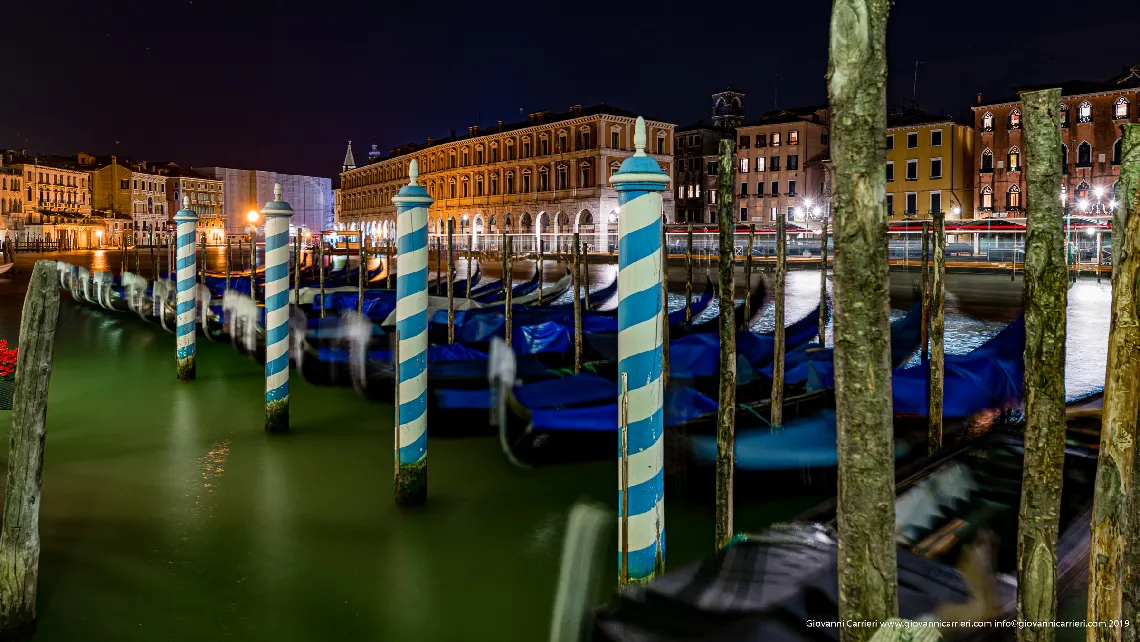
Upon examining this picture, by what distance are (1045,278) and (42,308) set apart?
2.31 m

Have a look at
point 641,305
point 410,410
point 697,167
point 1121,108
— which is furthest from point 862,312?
point 697,167

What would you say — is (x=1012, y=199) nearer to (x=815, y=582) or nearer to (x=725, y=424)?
(x=725, y=424)

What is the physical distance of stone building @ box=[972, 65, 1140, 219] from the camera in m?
25.9

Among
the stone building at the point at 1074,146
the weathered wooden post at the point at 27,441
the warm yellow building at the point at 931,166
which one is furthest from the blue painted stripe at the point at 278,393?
the warm yellow building at the point at 931,166

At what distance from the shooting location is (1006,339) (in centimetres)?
507

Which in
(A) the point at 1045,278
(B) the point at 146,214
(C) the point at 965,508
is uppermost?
(B) the point at 146,214

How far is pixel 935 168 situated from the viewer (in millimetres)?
29812

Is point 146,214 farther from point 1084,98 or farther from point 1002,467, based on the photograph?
point 1002,467

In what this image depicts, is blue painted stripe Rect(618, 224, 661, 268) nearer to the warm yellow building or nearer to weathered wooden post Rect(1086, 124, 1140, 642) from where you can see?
weathered wooden post Rect(1086, 124, 1140, 642)

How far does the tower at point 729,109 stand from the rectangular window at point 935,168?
10.5 meters

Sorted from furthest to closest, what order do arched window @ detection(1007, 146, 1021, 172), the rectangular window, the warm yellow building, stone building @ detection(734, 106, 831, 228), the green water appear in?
stone building @ detection(734, 106, 831, 228)
the rectangular window
the warm yellow building
arched window @ detection(1007, 146, 1021, 172)
the green water

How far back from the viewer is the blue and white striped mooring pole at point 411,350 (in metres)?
3.16

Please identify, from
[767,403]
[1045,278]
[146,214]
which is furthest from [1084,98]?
[146,214]

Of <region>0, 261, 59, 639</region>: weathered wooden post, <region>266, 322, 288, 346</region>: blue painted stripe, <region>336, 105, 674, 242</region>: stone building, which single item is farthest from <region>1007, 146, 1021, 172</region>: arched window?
<region>0, 261, 59, 639</region>: weathered wooden post
